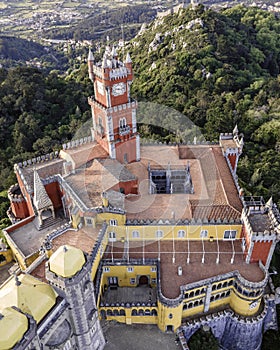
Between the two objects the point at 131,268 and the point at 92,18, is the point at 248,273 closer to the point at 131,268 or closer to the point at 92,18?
the point at 131,268

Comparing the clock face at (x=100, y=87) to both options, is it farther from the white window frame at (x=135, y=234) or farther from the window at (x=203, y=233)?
the window at (x=203, y=233)

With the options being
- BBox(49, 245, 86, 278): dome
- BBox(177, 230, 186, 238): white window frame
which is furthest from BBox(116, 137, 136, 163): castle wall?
BBox(49, 245, 86, 278): dome

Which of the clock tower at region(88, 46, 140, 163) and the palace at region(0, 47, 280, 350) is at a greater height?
the clock tower at region(88, 46, 140, 163)

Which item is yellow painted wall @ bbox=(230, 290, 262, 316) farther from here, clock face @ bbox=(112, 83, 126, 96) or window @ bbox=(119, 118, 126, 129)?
clock face @ bbox=(112, 83, 126, 96)

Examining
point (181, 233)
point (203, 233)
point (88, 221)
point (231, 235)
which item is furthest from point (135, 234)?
point (231, 235)

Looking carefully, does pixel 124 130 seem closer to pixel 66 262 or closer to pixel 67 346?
pixel 66 262

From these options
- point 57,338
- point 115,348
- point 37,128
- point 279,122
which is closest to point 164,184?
point 115,348
